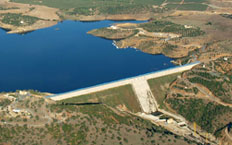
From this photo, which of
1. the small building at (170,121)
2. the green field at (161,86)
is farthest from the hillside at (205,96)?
the small building at (170,121)

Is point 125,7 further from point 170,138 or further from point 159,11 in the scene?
point 170,138

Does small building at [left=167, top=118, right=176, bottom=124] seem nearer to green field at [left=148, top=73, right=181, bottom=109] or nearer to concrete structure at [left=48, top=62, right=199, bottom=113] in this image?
concrete structure at [left=48, top=62, right=199, bottom=113]

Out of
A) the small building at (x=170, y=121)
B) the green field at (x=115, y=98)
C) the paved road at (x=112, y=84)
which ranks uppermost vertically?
the paved road at (x=112, y=84)

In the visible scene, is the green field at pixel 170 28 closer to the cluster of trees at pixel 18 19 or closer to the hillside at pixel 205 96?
the hillside at pixel 205 96

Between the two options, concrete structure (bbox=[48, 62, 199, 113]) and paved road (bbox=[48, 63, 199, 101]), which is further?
concrete structure (bbox=[48, 62, 199, 113])

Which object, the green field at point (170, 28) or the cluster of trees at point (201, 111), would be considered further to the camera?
the green field at point (170, 28)

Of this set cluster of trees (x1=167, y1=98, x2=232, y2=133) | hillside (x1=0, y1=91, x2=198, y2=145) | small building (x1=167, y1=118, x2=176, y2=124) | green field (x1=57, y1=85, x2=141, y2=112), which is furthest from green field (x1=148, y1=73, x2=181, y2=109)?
hillside (x1=0, y1=91, x2=198, y2=145)
